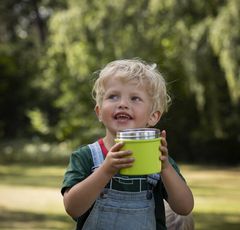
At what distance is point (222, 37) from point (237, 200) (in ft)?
8.80

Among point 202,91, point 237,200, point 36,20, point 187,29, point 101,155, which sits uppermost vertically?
point 36,20

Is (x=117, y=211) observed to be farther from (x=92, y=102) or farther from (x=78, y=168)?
(x=92, y=102)

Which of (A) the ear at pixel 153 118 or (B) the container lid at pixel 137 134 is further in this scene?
(A) the ear at pixel 153 118

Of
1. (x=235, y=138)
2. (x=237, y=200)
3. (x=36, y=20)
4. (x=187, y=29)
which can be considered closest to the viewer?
(x=237, y=200)

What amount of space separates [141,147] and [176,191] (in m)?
0.27

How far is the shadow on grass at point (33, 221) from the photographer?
666cm

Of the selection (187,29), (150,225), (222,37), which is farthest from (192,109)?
(150,225)

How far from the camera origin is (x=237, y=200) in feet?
29.7

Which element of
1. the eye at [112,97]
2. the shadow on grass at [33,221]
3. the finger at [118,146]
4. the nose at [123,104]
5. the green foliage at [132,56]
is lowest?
the shadow on grass at [33,221]

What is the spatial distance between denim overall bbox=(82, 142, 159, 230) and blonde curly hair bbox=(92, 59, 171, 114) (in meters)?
0.22

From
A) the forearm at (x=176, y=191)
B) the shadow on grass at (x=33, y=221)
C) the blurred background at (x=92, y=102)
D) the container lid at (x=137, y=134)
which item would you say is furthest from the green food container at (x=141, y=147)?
the shadow on grass at (x=33, y=221)

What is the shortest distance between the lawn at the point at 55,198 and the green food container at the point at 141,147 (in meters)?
5.22

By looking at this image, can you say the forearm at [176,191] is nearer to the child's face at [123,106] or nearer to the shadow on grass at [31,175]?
the child's face at [123,106]

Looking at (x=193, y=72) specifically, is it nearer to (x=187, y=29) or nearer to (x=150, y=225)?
(x=187, y=29)
